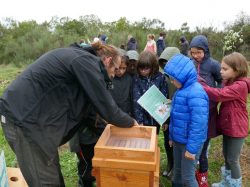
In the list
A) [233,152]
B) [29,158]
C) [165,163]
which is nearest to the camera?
[29,158]

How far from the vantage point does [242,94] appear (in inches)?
120

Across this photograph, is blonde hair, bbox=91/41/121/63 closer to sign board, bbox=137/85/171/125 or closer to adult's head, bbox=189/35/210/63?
sign board, bbox=137/85/171/125

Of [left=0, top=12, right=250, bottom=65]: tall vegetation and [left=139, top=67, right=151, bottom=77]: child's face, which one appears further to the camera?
[left=0, top=12, right=250, bottom=65]: tall vegetation

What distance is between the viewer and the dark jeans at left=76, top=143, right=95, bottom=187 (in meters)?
3.23

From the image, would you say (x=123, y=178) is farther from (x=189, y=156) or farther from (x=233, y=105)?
(x=233, y=105)

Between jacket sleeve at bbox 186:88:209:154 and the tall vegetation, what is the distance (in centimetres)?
1486

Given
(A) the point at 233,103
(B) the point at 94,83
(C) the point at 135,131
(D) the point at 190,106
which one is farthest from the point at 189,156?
(B) the point at 94,83

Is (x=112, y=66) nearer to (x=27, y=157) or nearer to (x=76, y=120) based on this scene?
(x=76, y=120)

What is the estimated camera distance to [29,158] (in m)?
2.34

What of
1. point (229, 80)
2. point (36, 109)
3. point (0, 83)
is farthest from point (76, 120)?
point (0, 83)

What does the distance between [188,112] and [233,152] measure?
0.75 m

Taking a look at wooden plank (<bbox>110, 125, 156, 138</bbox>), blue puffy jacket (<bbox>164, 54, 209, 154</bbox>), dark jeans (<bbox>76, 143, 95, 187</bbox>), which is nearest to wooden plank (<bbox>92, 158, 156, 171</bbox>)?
wooden plank (<bbox>110, 125, 156, 138</bbox>)

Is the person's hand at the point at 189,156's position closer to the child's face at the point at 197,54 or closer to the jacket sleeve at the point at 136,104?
the jacket sleeve at the point at 136,104

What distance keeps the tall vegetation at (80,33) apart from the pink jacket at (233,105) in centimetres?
1441
